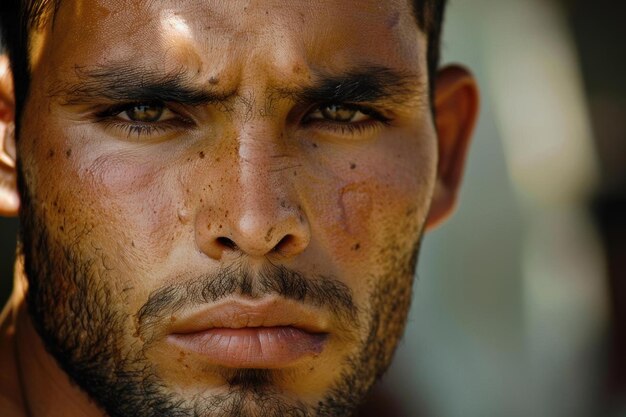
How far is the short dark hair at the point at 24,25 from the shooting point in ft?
10.3

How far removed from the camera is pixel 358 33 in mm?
3035

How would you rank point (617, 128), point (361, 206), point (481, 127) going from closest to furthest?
1. point (361, 206)
2. point (481, 127)
3. point (617, 128)

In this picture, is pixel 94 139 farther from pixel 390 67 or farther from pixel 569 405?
pixel 569 405

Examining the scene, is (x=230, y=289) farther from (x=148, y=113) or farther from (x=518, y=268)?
(x=518, y=268)

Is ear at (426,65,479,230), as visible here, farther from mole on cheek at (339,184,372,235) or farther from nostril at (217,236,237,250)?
nostril at (217,236,237,250)

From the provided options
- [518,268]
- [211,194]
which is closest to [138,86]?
[211,194]

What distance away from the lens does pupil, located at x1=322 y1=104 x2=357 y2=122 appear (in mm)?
3111

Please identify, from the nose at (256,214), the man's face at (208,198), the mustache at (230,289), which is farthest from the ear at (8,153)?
the nose at (256,214)

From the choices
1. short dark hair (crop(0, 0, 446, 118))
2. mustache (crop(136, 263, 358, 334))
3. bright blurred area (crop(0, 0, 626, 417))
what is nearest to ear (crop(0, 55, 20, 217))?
short dark hair (crop(0, 0, 446, 118))

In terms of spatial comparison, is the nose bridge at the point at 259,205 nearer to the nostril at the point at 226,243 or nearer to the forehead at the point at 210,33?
the nostril at the point at 226,243

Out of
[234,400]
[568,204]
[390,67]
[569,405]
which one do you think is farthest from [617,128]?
[234,400]

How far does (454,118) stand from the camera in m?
3.94

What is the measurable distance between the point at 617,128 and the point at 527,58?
0.86m

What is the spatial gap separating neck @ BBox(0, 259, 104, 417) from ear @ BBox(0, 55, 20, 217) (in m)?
0.20
